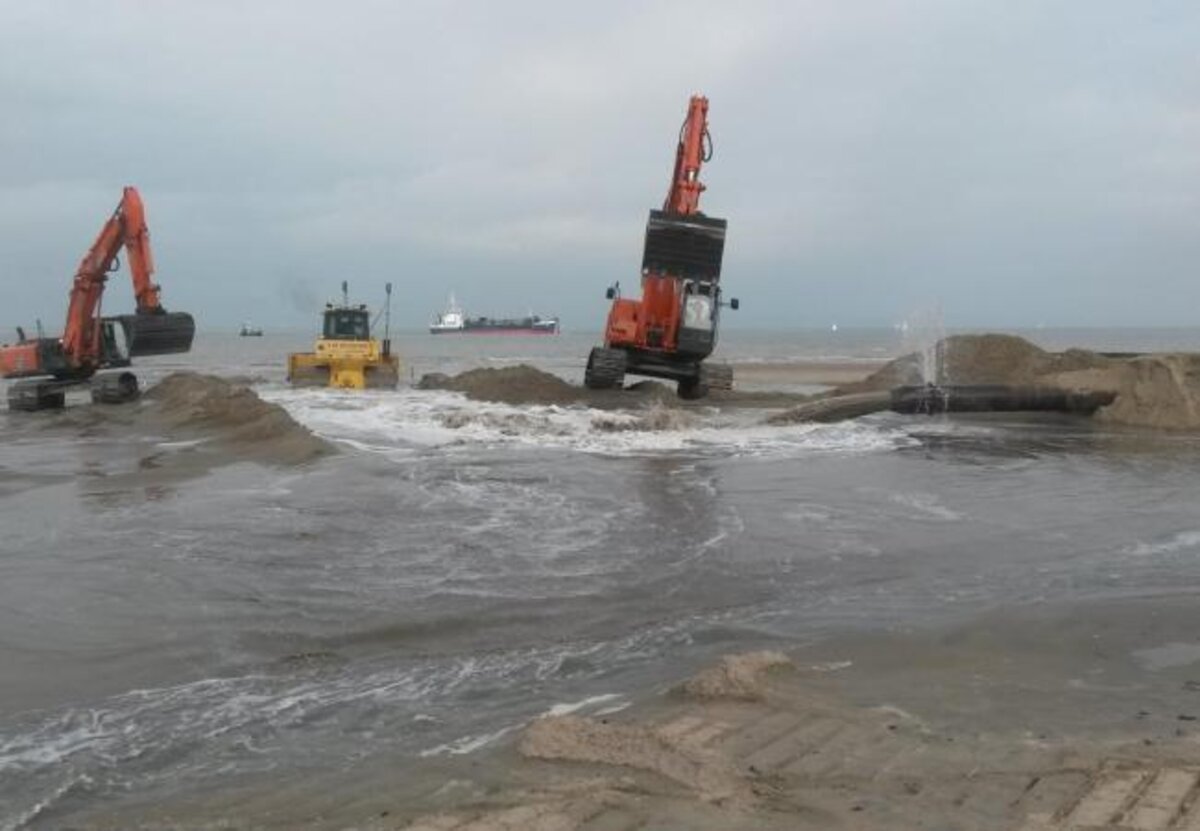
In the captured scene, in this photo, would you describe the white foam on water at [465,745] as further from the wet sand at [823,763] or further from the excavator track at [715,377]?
the excavator track at [715,377]

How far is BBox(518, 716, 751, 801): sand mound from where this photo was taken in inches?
147

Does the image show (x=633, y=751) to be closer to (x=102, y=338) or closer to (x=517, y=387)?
(x=517, y=387)

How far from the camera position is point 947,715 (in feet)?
15.2

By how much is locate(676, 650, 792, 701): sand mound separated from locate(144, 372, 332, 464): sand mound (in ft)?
34.0

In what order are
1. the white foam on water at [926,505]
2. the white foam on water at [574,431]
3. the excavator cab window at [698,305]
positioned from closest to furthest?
the white foam on water at [926,505] < the white foam on water at [574,431] < the excavator cab window at [698,305]

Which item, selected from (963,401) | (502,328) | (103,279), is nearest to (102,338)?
(103,279)

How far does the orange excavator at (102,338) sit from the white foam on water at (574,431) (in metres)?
5.64

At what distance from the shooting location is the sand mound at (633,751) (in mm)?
3740

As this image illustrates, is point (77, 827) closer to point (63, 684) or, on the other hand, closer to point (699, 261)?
point (63, 684)

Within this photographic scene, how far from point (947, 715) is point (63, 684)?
4.45 metres

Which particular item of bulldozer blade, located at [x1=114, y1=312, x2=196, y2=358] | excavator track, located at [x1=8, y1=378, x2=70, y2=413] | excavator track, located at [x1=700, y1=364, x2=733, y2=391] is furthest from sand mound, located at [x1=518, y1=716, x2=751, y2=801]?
excavator track, located at [x1=8, y1=378, x2=70, y2=413]

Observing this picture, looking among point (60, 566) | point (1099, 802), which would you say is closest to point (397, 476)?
point (60, 566)

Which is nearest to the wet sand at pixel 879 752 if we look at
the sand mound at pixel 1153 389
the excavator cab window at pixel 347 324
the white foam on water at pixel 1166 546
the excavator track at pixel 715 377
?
the white foam on water at pixel 1166 546

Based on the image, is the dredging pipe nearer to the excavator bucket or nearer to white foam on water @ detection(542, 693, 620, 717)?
the excavator bucket
